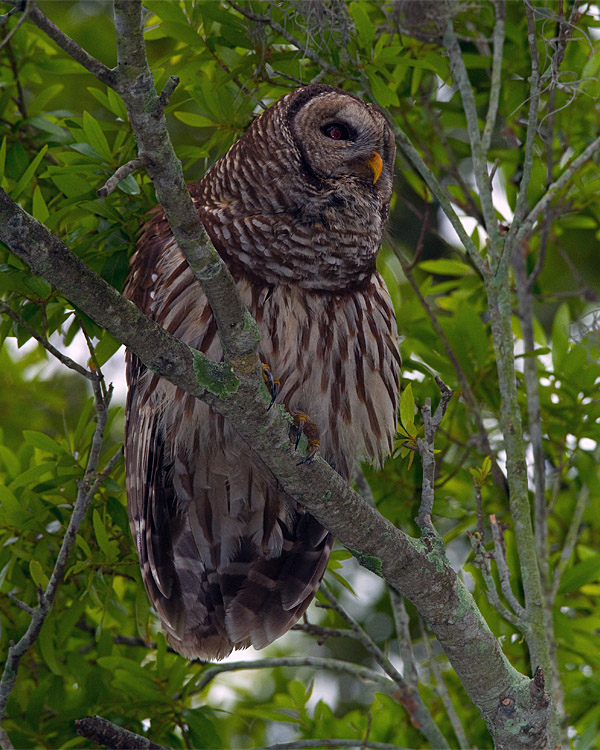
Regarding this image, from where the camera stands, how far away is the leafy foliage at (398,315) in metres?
2.70

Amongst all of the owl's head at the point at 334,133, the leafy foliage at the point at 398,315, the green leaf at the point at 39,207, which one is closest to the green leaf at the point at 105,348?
the leafy foliage at the point at 398,315

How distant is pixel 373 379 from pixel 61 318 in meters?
0.95

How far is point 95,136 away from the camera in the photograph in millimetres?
2621

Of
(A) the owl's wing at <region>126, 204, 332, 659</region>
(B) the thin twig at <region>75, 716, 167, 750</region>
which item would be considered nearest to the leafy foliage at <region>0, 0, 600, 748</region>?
(A) the owl's wing at <region>126, 204, 332, 659</region>

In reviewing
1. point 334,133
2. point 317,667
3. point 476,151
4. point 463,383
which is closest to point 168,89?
point 334,133

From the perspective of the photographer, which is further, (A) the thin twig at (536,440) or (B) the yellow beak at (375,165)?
(A) the thin twig at (536,440)

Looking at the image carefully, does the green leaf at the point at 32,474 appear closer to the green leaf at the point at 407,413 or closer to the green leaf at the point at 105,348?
the green leaf at the point at 105,348

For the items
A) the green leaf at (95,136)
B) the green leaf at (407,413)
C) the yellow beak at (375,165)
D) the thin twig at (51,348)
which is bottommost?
the thin twig at (51,348)

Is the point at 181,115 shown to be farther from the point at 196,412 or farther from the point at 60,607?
the point at 60,607

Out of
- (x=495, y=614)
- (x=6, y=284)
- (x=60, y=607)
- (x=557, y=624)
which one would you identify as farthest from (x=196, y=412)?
(x=557, y=624)

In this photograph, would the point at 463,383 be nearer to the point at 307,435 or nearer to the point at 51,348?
the point at 307,435

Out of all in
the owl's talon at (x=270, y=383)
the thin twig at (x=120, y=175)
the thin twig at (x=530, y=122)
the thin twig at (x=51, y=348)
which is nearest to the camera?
the thin twig at (x=120, y=175)

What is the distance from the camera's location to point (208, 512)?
9.53 feet

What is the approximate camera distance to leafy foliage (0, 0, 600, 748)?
2.70 metres
